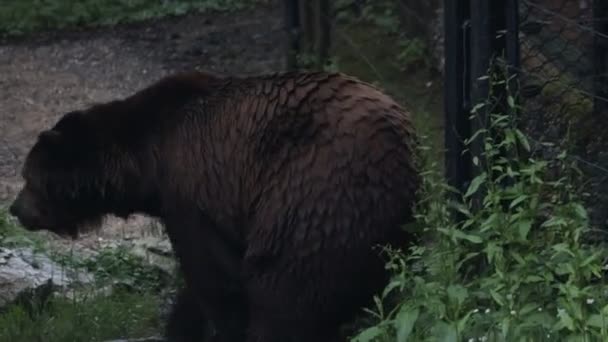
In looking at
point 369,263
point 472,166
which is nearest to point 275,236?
point 369,263

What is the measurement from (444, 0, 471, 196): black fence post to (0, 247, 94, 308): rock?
2.24 m

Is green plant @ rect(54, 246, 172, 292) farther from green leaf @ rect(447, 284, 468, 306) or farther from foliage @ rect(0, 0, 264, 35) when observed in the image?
foliage @ rect(0, 0, 264, 35)

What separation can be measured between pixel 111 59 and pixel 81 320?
5.86m

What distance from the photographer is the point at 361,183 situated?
5.81 meters

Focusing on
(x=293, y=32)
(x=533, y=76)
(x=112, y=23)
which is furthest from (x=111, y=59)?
(x=533, y=76)

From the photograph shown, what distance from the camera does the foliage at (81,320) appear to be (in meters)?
6.98

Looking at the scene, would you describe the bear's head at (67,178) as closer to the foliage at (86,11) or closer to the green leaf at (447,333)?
the green leaf at (447,333)

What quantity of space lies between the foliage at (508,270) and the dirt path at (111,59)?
213 inches

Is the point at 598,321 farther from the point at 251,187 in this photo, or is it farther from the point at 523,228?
the point at 251,187

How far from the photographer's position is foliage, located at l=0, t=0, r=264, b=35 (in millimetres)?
13805

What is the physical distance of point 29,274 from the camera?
25.0ft

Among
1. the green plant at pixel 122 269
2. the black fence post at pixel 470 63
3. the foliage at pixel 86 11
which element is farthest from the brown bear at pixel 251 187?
the foliage at pixel 86 11

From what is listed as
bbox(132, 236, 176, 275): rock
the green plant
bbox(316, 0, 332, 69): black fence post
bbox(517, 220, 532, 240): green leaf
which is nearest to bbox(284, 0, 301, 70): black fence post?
bbox(316, 0, 332, 69): black fence post

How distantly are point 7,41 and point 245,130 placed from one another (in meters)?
7.78
